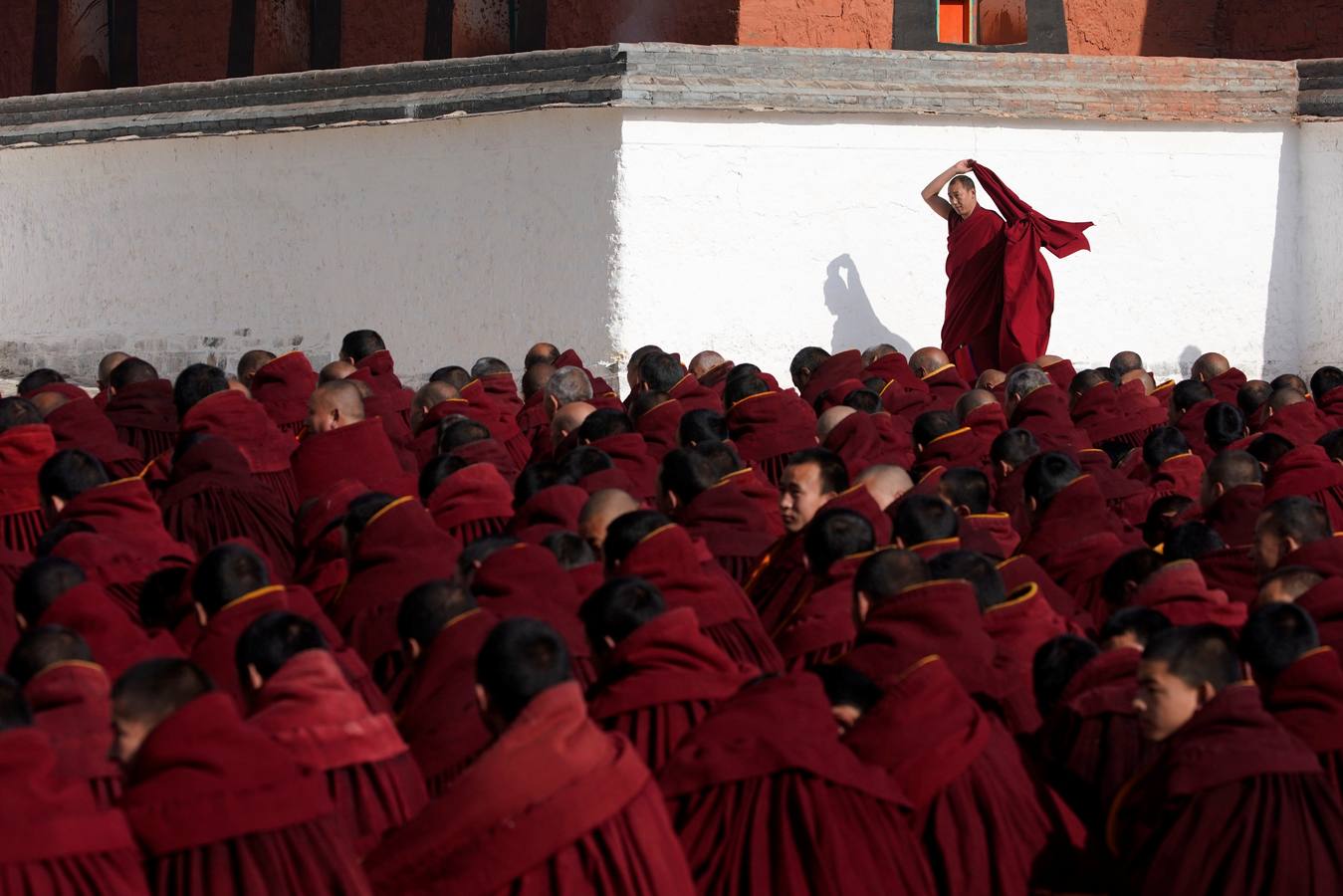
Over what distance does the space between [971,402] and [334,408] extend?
8.19ft

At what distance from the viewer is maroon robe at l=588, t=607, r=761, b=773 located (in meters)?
4.16

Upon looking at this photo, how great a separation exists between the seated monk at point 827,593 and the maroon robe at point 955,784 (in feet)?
3.29

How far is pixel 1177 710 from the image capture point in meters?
4.00

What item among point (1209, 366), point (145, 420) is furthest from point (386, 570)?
point (1209, 366)

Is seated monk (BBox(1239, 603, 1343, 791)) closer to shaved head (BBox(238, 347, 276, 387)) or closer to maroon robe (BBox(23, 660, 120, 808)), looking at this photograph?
maroon robe (BBox(23, 660, 120, 808))

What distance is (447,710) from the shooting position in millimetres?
4336

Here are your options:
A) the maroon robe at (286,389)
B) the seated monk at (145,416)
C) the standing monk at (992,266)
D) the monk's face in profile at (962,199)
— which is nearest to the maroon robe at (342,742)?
the seated monk at (145,416)

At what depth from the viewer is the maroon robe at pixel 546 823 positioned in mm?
3395

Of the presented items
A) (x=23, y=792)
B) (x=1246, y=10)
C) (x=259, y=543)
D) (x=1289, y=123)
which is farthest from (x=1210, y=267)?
(x=23, y=792)

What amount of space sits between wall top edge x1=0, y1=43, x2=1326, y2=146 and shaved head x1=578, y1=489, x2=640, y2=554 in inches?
220

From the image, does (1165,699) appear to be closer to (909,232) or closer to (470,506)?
(470,506)

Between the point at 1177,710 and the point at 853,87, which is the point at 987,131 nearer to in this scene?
the point at 853,87

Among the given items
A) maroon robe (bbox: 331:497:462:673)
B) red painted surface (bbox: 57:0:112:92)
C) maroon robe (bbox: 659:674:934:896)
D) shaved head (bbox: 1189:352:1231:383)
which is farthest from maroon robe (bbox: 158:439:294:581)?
red painted surface (bbox: 57:0:112:92)

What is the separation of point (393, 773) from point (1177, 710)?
145 centimetres
